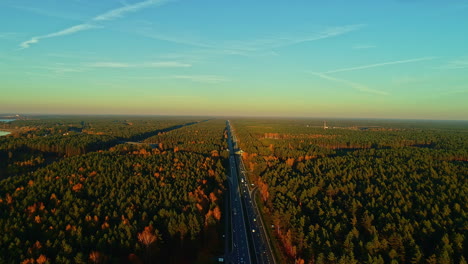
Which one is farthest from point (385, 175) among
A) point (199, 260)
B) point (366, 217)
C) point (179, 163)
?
point (179, 163)

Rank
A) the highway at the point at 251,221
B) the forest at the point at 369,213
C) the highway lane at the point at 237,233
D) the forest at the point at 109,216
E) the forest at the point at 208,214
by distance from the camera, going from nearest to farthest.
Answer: the forest at the point at 109,216, the forest at the point at 208,214, the forest at the point at 369,213, the highway lane at the point at 237,233, the highway at the point at 251,221

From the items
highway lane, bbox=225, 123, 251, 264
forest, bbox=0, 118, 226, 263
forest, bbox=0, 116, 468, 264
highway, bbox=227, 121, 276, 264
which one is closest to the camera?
forest, bbox=0, 118, 226, 263

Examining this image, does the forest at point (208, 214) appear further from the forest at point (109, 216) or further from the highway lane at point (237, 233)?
the highway lane at point (237, 233)

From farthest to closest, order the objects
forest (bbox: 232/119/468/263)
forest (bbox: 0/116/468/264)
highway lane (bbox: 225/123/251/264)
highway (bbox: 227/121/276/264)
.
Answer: highway (bbox: 227/121/276/264)
highway lane (bbox: 225/123/251/264)
forest (bbox: 232/119/468/263)
forest (bbox: 0/116/468/264)

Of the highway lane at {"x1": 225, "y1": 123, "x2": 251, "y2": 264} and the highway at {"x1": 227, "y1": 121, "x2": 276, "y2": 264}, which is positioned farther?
the highway at {"x1": 227, "y1": 121, "x2": 276, "y2": 264}

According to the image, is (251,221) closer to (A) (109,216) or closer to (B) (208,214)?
(B) (208,214)

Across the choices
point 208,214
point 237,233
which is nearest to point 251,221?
point 237,233

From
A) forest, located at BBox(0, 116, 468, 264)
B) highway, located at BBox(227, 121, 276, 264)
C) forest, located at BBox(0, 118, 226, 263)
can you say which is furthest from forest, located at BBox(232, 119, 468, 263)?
forest, located at BBox(0, 118, 226, 263)

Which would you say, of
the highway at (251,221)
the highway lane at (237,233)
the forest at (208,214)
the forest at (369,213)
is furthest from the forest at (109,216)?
the forest at (369,213)

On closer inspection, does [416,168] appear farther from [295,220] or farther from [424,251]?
[295,220]

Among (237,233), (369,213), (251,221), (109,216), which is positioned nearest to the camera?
(109,216)

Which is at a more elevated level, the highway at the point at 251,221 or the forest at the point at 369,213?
the forest at the point at 369,213

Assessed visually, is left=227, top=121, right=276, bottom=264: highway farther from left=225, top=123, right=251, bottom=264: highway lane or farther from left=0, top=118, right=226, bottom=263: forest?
left=0, top=118, right=226, bottom=263: forest
